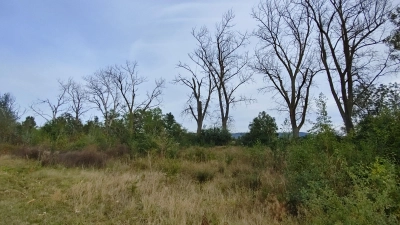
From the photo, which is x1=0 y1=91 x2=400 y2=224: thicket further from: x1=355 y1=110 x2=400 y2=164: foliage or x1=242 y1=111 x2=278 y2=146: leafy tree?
x1=242 y1=111 x2=278 y2=146: leafy tree

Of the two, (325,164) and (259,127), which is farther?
(259,127)

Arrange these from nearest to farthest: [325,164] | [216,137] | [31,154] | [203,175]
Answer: [325,164]
[203,175]
[31,154]
[216,137]

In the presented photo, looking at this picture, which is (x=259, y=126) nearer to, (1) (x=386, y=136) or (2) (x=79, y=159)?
(2) (x=79, y=159)

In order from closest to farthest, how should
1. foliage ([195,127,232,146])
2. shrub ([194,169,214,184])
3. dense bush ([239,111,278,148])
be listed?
shrub ([194,169,214,184])
dense bush ([239,111,278,148])
foliage ([195,127,232,146])

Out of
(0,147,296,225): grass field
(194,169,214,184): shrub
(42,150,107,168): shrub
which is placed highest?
(42,150,107,168): shrub

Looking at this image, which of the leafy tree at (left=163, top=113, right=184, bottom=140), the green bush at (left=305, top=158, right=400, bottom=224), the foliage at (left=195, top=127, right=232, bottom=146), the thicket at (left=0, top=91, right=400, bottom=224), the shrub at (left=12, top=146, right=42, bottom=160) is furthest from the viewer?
the foliage at (left=195, top=127, right=232, bottom=146)

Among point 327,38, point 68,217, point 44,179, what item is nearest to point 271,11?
point 327,38

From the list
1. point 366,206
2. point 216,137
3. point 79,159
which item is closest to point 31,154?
point 79,159

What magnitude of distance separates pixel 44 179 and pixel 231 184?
19.2ft

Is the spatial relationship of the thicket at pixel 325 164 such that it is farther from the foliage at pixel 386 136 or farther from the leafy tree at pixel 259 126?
the leafy tree at pixel 259 126

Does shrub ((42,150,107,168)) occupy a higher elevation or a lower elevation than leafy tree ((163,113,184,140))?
lower

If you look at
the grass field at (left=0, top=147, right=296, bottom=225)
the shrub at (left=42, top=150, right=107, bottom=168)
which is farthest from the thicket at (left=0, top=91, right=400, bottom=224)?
the grass field at (left=0, top=147, right=296, bottom=225)

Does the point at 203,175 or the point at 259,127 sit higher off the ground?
the point at 259,127

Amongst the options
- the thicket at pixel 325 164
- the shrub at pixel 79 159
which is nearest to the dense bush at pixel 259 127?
the thicket at pixel 325 164
